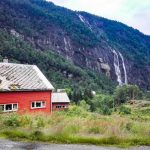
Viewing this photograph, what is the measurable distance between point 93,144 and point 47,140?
5.75ft

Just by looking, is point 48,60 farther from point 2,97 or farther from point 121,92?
point 2,97

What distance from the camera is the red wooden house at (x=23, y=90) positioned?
33.9 meters

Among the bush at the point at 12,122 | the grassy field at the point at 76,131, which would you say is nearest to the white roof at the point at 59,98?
the bush at the point at 12,122

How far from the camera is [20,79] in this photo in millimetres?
36188

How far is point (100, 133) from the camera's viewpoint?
1628 cm

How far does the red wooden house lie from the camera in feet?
111

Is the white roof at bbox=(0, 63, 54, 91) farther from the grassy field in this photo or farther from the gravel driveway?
the gravel driveway

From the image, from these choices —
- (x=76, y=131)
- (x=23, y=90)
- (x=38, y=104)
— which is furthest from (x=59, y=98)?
(x=76, y=131)

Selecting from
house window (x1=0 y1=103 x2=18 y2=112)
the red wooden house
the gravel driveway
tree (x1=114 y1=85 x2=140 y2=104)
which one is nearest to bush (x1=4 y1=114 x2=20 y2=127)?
the gravel driveway

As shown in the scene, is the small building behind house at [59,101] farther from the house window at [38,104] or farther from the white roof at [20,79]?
the house window at [38,104]

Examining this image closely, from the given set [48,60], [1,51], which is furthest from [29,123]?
[48,60]

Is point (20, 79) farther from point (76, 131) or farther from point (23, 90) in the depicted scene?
point (76, 131)

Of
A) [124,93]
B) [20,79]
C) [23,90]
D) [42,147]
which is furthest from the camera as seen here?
[124,93]

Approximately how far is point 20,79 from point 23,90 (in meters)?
1.44
